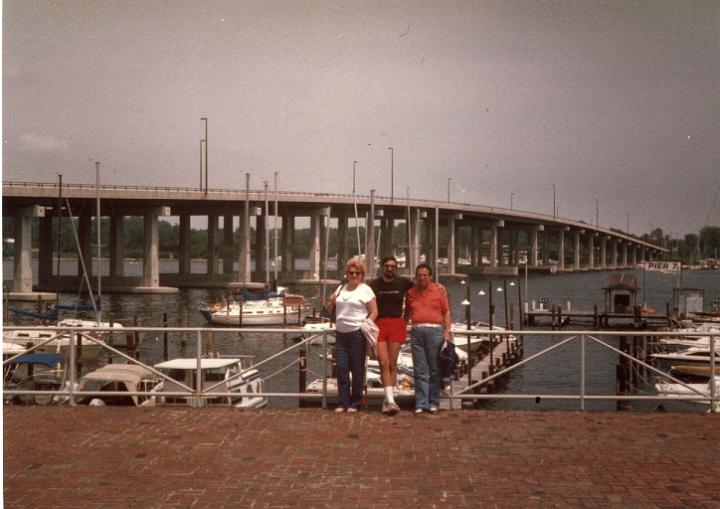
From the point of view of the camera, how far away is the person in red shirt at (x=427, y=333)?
35.3ft

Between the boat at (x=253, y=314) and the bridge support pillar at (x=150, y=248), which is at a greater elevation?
the bridge support pillar at (x=150, y=248)

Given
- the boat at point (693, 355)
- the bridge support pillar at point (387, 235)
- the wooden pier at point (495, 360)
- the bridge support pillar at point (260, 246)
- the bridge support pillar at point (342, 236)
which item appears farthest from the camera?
the bridge support pillar at point (387, 235)

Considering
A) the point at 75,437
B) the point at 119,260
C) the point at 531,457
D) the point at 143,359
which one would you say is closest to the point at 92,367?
the point at 143,359

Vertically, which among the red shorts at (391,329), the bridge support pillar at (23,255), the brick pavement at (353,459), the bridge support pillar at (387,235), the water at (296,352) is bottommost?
the water at (296,352)

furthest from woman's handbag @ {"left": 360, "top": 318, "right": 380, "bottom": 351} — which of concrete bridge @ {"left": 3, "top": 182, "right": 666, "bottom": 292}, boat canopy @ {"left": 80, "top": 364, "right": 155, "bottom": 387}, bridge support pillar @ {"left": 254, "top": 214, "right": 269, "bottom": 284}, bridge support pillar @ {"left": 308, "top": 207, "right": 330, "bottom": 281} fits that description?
bridge support pillar @ {"left": 254, "top": 214, "right": 269, "bottom": 284}

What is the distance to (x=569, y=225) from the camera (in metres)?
153

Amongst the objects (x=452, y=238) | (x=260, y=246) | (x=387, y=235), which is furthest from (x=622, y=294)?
(x=387, y=235)

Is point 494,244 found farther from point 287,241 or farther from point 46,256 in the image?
point 46,256

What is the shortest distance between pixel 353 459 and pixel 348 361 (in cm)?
257

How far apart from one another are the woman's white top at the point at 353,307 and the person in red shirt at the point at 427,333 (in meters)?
0.63

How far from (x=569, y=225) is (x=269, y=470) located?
15095cm

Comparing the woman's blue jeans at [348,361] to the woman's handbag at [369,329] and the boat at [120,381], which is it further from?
the boat at [120,381]

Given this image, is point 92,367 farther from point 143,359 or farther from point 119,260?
point 119,260

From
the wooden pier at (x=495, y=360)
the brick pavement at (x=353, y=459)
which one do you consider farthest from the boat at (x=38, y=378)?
the brick pavement at (x=353, y=459)
